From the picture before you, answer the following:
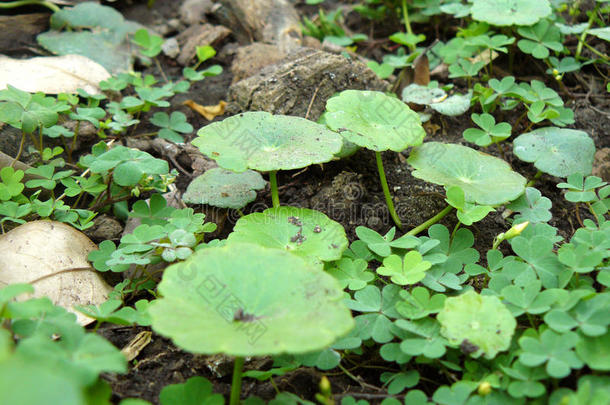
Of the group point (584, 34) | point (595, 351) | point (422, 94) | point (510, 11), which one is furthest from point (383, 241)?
point (584, 34)

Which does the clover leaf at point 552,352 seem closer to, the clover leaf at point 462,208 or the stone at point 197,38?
the clover leaf at point 462,208

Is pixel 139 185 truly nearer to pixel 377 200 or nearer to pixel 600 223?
pixel 377 200

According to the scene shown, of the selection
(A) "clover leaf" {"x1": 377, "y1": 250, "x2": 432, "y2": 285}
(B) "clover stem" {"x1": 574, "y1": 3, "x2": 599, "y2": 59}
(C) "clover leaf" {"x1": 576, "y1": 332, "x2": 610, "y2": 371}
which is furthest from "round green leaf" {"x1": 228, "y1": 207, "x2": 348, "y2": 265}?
(B) "clover stem" {"x1": 574, "y1": 3, "x2": 599, "y2": 59}

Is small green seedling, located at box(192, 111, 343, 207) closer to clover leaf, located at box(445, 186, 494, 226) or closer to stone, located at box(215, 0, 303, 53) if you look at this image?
clover leaf, located at box(445, 186, 494, 226)

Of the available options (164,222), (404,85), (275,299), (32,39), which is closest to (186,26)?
(32,39)

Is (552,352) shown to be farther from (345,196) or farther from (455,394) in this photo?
(345,196)
